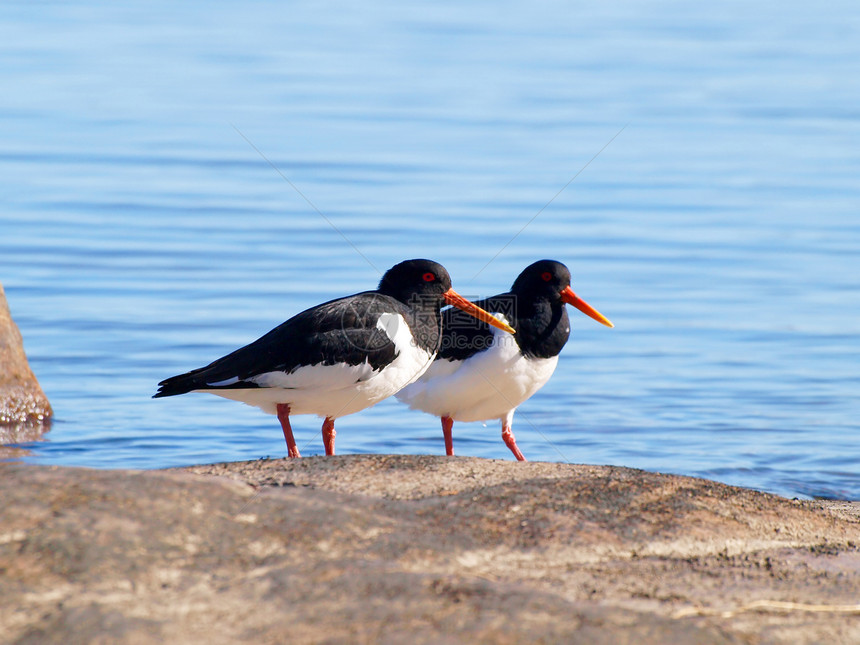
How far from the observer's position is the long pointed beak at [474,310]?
20.2ft

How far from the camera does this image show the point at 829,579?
3.50 m

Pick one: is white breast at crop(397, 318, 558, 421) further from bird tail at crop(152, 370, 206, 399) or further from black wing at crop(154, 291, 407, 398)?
bird tail at crop(152, 370, 206, 399)

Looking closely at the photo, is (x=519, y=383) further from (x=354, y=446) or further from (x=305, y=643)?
(x=305, y=643)

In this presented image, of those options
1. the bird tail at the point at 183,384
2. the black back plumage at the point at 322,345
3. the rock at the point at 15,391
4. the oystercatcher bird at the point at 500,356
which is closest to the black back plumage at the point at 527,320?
the oystercatcher bird at the point at 500,356

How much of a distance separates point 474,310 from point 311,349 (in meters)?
1.03

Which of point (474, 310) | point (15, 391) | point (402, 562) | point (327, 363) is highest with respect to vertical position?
point (474, 310)

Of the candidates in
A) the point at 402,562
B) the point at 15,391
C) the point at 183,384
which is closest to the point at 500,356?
the point at 183,384

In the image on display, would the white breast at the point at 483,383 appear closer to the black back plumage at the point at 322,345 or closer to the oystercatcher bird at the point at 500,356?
the oystercatcher bird at the point at 500,356

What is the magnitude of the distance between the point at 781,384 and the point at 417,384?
4.02 metres

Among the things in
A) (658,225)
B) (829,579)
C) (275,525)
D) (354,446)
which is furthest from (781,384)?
(275,525)

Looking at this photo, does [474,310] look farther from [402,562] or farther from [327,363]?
[402,562]

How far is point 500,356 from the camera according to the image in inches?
243

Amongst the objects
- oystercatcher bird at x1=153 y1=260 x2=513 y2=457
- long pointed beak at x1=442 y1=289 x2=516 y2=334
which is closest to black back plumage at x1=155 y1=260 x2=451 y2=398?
oystercatcher bird at x1=153 y1=260 x2=513 y2=457

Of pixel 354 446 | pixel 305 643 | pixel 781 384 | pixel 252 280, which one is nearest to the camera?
pixel 305 643
